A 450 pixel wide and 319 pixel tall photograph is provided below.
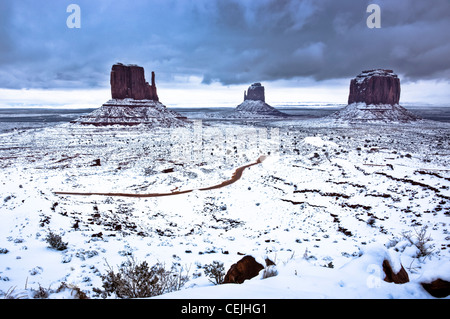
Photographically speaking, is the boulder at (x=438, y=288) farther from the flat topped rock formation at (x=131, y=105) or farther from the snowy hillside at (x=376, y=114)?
the snowy hillside at (x=376, y=114)

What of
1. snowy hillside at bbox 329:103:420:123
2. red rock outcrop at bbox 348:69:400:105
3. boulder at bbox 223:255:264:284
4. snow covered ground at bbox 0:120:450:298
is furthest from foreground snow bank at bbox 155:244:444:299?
red rock outcrop at bbox 348:69:400:105

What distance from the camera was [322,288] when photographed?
140 inches

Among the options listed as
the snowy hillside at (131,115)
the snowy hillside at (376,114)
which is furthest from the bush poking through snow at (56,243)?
the snowy hillside at (376,114)

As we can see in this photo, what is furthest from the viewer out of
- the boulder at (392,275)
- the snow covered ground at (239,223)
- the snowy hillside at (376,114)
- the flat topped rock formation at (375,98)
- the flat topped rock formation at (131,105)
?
the flat topped rock formation at (375,98)

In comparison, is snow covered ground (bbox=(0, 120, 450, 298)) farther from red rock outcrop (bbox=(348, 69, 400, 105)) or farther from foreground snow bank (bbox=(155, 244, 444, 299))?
red rock outcrop (bbox=(348, 69, 400, 105))

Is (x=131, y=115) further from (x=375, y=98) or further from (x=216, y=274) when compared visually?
(x=375, y=98)

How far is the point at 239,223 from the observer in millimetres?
13859

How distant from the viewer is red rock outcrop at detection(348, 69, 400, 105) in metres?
114

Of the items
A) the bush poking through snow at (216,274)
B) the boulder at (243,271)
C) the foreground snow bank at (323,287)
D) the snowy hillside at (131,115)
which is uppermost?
the snowy hillside at (131,115)

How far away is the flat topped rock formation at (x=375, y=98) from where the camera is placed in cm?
10604

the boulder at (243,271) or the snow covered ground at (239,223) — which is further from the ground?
the boulder at (243,271)

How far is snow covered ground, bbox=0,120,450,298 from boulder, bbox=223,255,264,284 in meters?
0.54

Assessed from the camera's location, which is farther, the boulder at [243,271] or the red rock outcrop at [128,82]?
the red rock outcrop at [128,82]

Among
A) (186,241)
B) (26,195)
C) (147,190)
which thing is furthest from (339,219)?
(26,195)
